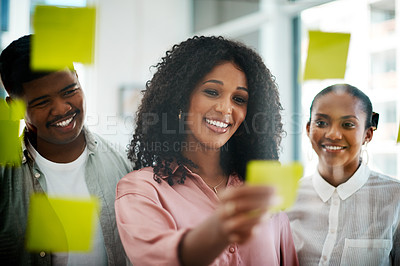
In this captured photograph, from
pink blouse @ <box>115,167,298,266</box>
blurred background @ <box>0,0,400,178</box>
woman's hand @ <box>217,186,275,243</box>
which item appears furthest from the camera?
blurred background @ <box>0,0,400,178</box>

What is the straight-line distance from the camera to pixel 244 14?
792mm

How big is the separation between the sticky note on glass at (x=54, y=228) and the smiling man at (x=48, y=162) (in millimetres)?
11

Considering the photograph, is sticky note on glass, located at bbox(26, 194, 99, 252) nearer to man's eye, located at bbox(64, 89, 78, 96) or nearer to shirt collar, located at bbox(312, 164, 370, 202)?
man's eye, located at bbox(64, 89, 78, 96)

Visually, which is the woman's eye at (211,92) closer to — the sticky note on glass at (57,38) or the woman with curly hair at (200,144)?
the woman with curly hair at (200,144)

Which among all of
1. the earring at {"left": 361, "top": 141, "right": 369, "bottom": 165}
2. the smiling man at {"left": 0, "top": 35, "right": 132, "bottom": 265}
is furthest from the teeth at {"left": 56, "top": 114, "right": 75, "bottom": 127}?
the earring at {"left": 361, "top": 141, "right": 369, "bottom": 165}

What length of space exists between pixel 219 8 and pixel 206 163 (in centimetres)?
33

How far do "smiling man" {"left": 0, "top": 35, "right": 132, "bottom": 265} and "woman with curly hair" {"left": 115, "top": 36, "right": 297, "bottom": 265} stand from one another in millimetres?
66

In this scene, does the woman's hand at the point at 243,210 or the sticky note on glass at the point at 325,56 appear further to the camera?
the sticky note on glass at the point at 325,56

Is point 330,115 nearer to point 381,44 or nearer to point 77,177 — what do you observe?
point 381,44

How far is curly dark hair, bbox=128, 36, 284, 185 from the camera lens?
0.67 meters

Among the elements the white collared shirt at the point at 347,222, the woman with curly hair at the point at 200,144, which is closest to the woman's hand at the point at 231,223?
the woman with curly hair at the point at 200,144

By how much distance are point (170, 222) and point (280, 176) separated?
211 mm

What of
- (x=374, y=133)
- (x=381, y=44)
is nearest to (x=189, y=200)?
(x=374, y=133)

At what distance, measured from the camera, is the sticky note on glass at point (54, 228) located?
0.65m
